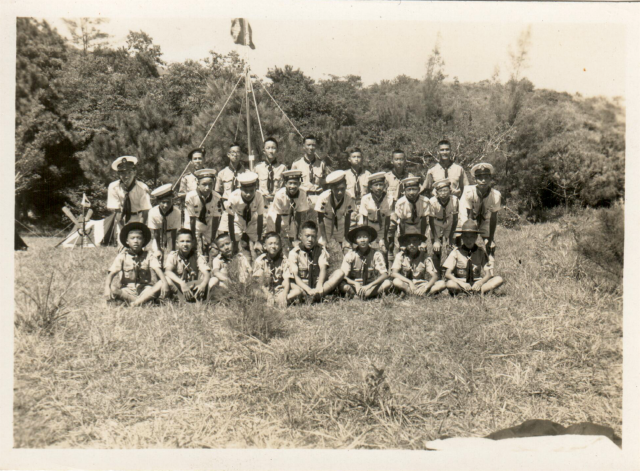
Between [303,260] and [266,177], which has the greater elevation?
[266,177]

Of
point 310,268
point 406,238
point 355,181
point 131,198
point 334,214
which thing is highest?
point 355,181

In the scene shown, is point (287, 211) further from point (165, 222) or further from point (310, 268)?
point (165, 222)

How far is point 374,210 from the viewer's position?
23.5 feet

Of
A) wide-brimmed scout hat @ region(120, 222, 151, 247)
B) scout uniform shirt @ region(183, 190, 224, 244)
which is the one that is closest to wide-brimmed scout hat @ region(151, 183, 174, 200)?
Answer: scout uniform shirt @ region(183, 190, 224, 244)

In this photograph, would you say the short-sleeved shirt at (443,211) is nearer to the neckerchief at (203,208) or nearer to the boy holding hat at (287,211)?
the boy holding hat at (287,211)

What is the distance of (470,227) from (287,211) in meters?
2.44

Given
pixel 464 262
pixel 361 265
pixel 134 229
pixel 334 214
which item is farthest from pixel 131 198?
pixel 464 262

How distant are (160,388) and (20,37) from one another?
3237mm

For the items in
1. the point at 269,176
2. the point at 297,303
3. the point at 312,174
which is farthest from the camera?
the point at 312,174

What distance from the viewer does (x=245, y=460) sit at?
3.37 m

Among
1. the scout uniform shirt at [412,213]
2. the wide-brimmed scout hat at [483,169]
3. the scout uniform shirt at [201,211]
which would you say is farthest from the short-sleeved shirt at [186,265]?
the wide-brimmed scout hat at [483,169]

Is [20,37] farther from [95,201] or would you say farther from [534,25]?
[95,201]

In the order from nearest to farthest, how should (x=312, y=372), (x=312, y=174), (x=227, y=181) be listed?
(x=312, y=372), (x=227, y=181), (x=312, y=174)

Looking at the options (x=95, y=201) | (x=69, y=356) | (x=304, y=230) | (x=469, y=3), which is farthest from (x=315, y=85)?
(x=69, y=356)
